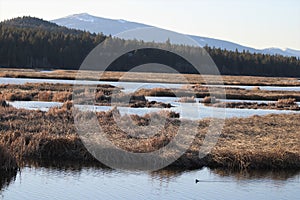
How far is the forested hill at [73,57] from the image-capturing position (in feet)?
411

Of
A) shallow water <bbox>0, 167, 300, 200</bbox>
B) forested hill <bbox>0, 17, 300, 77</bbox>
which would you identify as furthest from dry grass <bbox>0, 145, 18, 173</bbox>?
forested hill <bbox>0, 17, 300, 77</bbox>

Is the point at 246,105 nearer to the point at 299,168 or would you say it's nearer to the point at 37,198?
the point at 299,168

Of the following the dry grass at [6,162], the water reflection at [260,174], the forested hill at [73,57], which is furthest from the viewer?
the forested hill at [73,57]

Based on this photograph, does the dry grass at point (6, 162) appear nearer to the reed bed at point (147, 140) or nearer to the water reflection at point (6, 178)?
the water reflection at point (6, 178)

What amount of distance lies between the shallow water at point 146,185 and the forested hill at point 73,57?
106m

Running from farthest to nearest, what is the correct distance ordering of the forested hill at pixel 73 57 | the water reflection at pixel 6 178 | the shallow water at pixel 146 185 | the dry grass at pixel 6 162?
the forested hill at pixel 73 57 < the dry grass at pixel 6 162 < the water reflection at pixel 6 178 < the shallow water at pixel 146 185

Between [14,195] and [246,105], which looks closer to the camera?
[14,195]

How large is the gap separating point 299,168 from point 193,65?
427 ft

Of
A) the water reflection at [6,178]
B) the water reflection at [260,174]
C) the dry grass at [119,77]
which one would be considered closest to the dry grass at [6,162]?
the water reflection at [6,178]

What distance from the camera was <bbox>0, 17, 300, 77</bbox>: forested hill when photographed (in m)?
125

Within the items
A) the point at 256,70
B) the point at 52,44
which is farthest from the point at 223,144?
the point at 256,70

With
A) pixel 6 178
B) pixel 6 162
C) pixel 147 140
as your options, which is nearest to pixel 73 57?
pixel 147 140

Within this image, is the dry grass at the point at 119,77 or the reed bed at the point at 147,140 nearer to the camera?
the reed bed at the point at 147,140

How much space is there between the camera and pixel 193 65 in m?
150
